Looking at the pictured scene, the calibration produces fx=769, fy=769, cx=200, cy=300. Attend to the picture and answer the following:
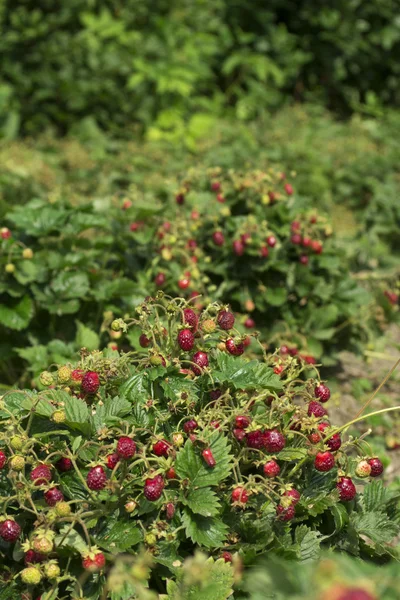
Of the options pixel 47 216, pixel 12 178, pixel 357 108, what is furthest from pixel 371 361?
pixel 357 108

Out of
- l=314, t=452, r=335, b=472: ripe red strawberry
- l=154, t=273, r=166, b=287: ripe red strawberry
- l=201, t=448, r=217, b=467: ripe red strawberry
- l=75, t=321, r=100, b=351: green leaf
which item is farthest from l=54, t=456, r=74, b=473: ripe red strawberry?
l=154, t=273, r=166, b=287: ripe red strawberry

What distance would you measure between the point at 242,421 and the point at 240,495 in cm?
17

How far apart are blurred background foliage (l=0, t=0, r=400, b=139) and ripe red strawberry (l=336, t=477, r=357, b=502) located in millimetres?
4480

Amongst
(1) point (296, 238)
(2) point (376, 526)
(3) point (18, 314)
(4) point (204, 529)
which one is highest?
(4) point (204, 529)

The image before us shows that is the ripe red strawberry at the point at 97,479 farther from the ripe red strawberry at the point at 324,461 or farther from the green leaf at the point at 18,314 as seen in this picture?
the green leaf at the point at 18,314

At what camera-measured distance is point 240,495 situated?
175 cm

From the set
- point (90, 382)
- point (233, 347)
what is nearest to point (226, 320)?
point (233, 347)

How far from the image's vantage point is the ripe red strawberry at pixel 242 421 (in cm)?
183

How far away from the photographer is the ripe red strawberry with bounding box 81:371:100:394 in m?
1.92

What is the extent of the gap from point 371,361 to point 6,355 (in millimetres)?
1800

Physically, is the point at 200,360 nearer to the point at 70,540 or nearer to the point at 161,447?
the point at 161,447

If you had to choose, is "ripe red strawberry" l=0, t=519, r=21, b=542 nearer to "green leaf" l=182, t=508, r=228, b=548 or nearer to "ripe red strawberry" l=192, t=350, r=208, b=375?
"green leaf" l=182, t=508, r=228, b=548

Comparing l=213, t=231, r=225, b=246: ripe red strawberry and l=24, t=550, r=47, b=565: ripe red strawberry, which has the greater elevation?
l=24, t=550, r=47, b=565: ripe red strawberry

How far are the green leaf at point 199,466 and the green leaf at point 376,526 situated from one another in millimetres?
421
